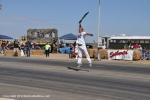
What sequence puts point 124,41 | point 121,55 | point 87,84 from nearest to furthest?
point 87,84, point 121,55, point 124,41

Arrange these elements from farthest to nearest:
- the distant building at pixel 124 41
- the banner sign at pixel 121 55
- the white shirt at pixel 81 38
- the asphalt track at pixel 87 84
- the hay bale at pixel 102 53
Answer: the distant building at pixel 124 41 < the hay bale at pixel 102 53 < the banner sign at pixel 121 55 < the white shirt at pixel 81 38 < the asphalt track at pixel 87 84

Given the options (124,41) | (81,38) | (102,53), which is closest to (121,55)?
(102,53)

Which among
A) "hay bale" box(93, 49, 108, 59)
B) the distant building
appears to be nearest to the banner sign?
"hay bale" box(93, 49, 108, 59)

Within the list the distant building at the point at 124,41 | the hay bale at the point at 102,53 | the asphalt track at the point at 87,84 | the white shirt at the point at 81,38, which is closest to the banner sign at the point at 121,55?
the hay bale at the point at 102,53

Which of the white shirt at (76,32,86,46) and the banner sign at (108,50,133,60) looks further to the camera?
the banner sign at (108,50,133,60)

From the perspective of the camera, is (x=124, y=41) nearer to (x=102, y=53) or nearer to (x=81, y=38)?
(x=102, y=53)

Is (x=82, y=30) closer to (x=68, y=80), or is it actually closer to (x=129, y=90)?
(x=68, y=80)

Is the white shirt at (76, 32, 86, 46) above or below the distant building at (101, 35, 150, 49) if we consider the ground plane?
below

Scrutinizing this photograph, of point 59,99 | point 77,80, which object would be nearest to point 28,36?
point 77,80

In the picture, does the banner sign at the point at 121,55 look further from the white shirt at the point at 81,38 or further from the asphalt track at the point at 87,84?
the asphalt track at the point at 87,84

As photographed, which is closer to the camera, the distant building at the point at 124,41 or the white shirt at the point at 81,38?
the white shirt at the point at 81,38

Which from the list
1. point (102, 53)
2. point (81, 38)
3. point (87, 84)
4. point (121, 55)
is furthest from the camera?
point (102, 53)

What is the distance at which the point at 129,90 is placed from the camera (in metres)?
13.5

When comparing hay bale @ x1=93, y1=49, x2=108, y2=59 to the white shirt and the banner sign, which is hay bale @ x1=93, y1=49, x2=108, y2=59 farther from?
the white shirt
